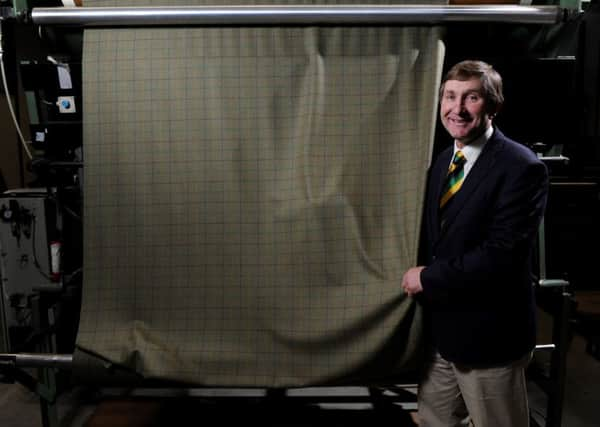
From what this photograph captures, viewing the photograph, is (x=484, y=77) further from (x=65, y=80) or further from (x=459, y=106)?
(x=65, y=80)

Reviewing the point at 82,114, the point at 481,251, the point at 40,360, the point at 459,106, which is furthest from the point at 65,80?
the point at 481,251

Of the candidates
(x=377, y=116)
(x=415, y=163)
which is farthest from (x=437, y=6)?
(x=415, y=163)

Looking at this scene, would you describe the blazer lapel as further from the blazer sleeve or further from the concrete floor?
the concrete floor

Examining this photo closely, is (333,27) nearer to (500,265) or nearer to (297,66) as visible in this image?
(297,66)

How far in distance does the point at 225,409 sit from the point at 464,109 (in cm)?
201

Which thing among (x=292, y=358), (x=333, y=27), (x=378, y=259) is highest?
(x=333, y=27)

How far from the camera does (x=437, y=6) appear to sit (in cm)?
144

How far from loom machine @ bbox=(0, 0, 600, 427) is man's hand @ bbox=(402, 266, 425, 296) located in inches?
28.2

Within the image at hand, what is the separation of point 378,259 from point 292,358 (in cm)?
41

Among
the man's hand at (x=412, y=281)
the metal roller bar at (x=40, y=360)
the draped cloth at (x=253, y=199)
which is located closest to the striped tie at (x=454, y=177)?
the draped cloth at (x=253, y=199)

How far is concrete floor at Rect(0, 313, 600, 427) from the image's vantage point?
2.54 meters

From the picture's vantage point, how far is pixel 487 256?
1395 mm

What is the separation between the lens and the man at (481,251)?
4.59ft

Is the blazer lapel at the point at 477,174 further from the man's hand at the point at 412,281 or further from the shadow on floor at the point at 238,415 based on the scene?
the shadow on floor at the point at 238,415
